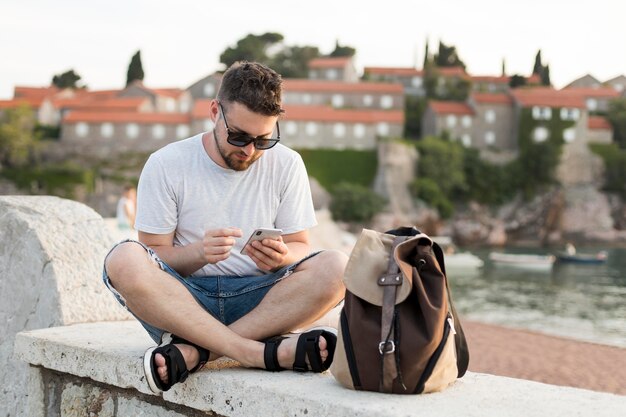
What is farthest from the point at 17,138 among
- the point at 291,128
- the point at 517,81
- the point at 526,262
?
the point at 517,81

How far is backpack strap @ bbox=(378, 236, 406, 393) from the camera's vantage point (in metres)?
2.20

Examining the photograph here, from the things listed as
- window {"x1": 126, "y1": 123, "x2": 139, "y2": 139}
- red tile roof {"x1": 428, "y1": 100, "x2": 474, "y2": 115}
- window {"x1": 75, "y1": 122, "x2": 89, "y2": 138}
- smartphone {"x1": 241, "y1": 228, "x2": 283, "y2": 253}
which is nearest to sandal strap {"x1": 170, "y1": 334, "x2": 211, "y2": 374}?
smartphone {"x1": 241, "y1": 228, "x2": 283, "y2": 253}

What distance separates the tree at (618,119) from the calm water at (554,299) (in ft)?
80.1

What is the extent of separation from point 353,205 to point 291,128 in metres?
8.60

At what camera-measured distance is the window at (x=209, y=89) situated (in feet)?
208

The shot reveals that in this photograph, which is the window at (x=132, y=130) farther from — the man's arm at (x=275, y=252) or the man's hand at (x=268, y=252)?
the man's hand at (x=268, y=252)

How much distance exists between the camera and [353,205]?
49281 mm

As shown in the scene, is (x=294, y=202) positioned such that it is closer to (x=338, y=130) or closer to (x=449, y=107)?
(x=338, y=130)

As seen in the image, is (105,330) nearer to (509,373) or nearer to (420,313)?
(420,313)

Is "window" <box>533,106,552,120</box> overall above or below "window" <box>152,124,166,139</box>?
above

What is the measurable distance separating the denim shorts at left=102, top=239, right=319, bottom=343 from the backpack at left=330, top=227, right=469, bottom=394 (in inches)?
22.7

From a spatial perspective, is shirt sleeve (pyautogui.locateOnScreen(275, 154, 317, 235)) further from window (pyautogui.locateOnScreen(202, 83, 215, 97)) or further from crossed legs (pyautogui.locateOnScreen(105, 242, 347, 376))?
window (pyautogui.locateOnScreen(202, 83, 215, 97))

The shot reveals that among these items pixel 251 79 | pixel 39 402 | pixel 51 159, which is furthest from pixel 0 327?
pixel 51 159

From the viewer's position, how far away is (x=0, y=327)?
3705 mm
